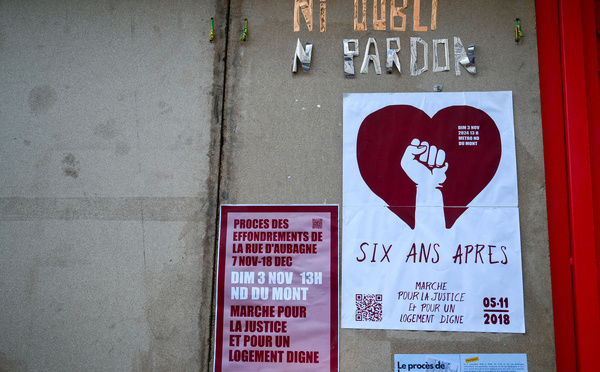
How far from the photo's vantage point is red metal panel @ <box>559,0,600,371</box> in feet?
8.18

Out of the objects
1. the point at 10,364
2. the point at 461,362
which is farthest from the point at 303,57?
the point at 10,364

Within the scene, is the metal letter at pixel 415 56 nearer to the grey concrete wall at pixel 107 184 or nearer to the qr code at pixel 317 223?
the qr code at pixel 317 223

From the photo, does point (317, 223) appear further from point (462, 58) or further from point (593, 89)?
point (593, 89)

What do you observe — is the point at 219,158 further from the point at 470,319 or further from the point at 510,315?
the point at 510,315

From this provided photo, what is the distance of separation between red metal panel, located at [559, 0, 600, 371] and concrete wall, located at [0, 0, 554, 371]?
0.17 metres

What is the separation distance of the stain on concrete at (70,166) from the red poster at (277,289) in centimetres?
100

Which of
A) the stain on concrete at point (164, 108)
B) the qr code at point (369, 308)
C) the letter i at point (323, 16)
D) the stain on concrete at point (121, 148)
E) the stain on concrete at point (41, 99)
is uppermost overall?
the letter i at point (323, 16)

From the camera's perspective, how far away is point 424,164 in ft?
8.81

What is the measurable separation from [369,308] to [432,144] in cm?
106

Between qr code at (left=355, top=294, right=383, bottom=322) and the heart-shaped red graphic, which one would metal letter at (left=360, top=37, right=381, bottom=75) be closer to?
the heart-shaped red graphic

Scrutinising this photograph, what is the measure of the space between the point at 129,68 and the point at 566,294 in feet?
9.94

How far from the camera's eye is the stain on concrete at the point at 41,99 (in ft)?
9.50

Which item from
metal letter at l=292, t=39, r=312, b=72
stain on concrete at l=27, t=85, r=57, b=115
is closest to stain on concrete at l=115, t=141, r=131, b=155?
stain on concrete at l=27, t=85, r=57, b=115

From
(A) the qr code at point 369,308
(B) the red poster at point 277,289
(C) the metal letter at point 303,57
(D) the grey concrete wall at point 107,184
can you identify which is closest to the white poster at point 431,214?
(A) the qr code at point 369,308
